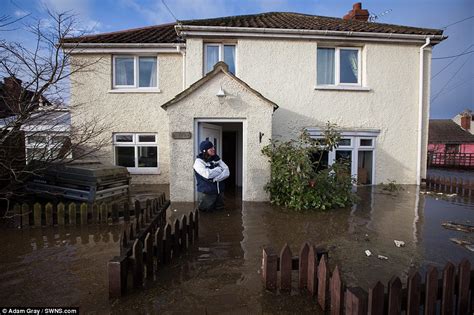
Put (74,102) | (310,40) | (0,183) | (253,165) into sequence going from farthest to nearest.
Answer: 1. (74,102)
2. (310,40)
3. (253,165)
4. (0,183)

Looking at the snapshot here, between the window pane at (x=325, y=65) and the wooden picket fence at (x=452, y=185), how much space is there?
5166 millimetres

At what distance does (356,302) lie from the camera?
2.12 metres

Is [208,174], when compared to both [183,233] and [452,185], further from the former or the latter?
[452,185]

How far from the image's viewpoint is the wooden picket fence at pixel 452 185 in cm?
867

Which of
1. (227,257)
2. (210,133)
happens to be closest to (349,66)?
(210,133)

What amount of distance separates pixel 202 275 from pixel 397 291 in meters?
2.12

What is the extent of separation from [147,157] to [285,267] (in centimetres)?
867

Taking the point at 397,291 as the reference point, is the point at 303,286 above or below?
below

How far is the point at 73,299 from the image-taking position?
287 cm

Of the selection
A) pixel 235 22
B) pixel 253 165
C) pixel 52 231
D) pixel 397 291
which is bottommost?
pixel 52 231

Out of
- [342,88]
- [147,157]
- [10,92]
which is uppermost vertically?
[342,88]

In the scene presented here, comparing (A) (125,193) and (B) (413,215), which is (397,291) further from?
(A) (125,193)

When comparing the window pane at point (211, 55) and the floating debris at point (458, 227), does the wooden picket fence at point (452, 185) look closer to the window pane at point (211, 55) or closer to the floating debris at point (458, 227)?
the floating debris at point (458, 227)

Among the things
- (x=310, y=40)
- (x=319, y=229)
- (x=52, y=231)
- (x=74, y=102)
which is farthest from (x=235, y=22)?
(x=52, y=231)
